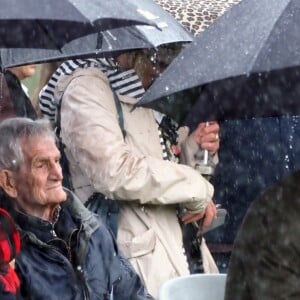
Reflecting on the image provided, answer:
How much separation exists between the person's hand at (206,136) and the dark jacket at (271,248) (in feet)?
5.65

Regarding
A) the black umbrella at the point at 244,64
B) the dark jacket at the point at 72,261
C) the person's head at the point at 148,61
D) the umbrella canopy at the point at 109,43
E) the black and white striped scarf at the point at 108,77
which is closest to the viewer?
the black umbrella at the point at 244,64

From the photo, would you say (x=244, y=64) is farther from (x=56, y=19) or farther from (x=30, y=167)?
(x=30, y=167)

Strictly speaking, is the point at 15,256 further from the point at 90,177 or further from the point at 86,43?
the point at 86,43

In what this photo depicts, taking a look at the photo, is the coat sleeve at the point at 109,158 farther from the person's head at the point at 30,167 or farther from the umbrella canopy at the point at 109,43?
the person's head at the point at 30,167

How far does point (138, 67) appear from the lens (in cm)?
533

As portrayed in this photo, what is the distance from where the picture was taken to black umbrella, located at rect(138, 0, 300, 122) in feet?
12.4

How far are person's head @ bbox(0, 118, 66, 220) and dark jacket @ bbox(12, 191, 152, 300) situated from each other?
9cm

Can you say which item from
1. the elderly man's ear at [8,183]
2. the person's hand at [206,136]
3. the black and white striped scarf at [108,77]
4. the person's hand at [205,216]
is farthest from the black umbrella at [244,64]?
the person's hand at [206,136]

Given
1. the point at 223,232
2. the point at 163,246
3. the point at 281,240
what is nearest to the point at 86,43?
the point at 163,246

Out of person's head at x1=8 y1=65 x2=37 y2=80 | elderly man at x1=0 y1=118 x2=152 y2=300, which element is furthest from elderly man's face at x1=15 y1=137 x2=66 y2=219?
person's head at x1=8 y1=65 x2=37 y2=80

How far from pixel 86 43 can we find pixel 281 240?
5.65 ft

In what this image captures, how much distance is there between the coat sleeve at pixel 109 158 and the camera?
5031mm

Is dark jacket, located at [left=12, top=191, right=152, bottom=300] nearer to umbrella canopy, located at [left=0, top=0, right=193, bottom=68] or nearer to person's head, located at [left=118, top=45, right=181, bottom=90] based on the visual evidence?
umbrella canopy, located at [left=0, top=0, right=193, bottom=68]

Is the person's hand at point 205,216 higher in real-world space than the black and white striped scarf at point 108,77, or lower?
lower
